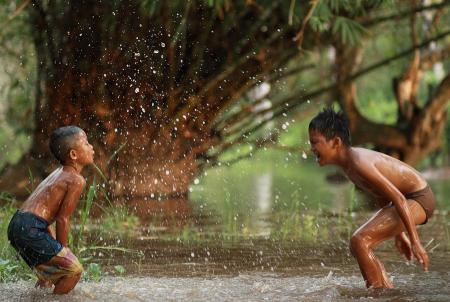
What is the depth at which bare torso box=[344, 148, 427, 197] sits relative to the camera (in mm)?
5348

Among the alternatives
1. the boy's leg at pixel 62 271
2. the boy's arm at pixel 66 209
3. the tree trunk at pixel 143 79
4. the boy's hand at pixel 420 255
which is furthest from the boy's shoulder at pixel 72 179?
the tree trunk at pixel 143 79

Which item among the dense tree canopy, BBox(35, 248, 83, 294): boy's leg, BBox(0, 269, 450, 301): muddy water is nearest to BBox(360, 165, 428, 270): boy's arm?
BBox(0, 269, 450, 301): muddy water

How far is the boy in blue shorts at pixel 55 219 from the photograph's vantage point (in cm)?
494

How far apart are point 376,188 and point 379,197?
20cm

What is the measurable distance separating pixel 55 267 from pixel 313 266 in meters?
1.88

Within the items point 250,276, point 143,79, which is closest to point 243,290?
point 250,276

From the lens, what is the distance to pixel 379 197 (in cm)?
551

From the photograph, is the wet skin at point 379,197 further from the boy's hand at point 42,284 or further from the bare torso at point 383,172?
the boy's hand at point 42,284

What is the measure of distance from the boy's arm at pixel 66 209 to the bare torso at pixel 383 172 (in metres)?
1.46

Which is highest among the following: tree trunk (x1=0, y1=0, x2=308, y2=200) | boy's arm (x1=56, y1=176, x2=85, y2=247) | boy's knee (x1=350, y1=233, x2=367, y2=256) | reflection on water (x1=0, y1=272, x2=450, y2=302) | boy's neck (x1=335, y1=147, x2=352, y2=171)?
tree trunk (x1=0, y1=0, x2=308, y2=200)

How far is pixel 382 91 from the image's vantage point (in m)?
24.2

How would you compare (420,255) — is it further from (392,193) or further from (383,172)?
(383,172)

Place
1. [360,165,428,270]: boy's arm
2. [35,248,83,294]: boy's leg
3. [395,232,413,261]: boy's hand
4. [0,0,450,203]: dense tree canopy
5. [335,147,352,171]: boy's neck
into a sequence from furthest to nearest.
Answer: [0,0,450,203]: dense tree canopy, [395,232,413,261]: boy's hand, [335,147,352,171]: boy's neck, [360,165,428,270]: boy's arm, [35,248,83,294]: boy's leg

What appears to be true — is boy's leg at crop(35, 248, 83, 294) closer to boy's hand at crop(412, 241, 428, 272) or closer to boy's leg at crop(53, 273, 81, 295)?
boy's leg at crop(53, 273, 81, 295)
